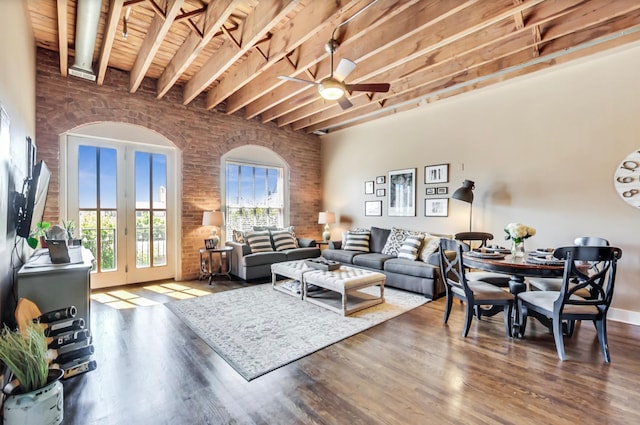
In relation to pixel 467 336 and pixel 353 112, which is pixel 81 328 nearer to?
pixel 467 336

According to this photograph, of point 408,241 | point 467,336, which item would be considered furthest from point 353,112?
point 467,336

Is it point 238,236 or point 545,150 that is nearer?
point 545,150

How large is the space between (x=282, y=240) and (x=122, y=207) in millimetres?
2756

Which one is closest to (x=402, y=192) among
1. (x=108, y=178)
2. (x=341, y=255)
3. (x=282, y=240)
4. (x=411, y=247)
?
(x=411, y=247)

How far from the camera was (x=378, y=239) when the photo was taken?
575cm

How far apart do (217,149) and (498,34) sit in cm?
468

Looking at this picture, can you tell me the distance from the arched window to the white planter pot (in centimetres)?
436

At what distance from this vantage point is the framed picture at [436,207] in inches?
201

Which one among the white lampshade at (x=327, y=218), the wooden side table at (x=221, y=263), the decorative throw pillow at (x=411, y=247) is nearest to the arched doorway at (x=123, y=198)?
the wooden side table at (x=221, y=263)

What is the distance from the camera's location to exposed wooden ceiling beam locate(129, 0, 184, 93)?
2.75 meters

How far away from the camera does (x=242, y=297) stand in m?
4.26

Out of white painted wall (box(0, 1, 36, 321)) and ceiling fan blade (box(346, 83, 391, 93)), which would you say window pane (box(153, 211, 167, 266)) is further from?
ceiling fan blade (box(346, 83, 391, 93))

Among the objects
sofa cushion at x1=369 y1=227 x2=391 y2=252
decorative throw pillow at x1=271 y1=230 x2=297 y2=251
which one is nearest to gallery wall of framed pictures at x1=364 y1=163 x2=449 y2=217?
sofa cushion at x1=369 y1=227 x2=391 y2=252

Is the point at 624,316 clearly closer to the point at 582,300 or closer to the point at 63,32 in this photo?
the point at 582,300
